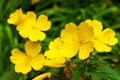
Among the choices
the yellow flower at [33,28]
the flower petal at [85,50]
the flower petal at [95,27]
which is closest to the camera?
the flower petal at [85,50]

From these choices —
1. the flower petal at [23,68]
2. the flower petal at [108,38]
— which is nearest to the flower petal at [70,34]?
the flower petal at [108,38]

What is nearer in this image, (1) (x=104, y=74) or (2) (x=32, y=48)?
(1) (x=104, y=74)

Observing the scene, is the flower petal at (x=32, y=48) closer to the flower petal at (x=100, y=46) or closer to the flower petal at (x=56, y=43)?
the flower petal at (x=56, y=43)

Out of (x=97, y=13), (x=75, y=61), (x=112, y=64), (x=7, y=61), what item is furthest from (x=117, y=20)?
(x=75, y=61)

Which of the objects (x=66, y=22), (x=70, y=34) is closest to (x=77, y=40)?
(x=70, y=34)

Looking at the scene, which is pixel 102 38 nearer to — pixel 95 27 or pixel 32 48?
pixel 95 27
